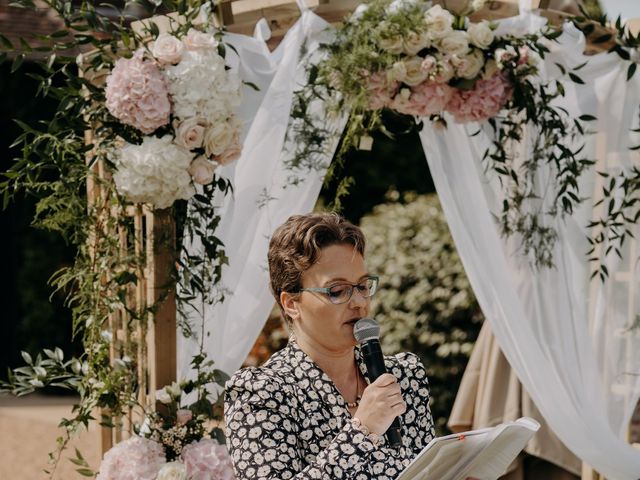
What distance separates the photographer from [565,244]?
381cm

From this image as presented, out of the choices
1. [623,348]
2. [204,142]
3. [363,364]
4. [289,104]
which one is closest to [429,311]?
[623,348]

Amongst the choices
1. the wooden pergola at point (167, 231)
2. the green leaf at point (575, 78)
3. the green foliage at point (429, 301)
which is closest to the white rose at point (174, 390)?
the wooden pergola at point (167, 231)

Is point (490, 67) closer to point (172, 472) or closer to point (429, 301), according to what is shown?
point (172, 472)

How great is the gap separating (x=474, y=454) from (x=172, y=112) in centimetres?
163

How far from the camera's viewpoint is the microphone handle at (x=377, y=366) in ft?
6.90

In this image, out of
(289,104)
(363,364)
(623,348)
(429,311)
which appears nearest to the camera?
(363,364)

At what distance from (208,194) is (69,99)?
541 millimetres

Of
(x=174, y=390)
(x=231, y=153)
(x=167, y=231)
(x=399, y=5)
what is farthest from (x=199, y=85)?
(x=174, y=390)

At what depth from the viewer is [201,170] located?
321 cm

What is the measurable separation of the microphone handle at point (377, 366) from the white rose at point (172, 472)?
120cm

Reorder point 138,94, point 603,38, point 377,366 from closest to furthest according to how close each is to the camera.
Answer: point 377,366
point 138,94
point 603,38

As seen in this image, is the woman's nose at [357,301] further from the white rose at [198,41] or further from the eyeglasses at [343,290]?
the white rose at [198,41]

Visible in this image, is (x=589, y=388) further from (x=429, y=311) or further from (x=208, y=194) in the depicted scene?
(x=429, y=311)

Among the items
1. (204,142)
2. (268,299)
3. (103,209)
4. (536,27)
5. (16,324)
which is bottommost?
(16,324)
